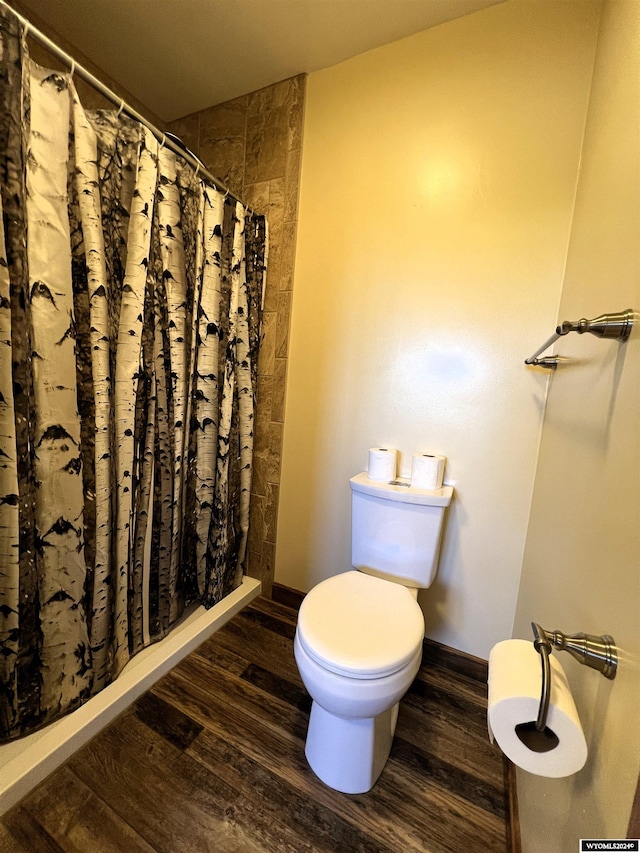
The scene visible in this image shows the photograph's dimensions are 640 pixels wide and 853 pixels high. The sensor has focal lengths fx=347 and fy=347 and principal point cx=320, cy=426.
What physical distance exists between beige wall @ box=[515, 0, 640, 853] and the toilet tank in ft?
1.06

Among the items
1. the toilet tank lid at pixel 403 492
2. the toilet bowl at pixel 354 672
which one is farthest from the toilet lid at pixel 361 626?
the toilet tank lid at pixel 403 492

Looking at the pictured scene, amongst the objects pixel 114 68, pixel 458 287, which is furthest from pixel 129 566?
pixel 114 68

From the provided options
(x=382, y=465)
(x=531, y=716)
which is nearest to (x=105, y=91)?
(x=382, y=465)

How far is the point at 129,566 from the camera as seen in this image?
1240 mm

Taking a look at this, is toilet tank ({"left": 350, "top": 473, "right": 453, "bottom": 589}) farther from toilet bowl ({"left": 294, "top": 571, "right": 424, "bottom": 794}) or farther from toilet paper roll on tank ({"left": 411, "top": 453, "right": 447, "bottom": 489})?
toilet bowl ({"left": 294, "top": 571, "right": 424, "bottom": 794})

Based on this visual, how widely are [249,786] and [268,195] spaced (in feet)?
7.23

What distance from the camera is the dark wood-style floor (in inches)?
34.5

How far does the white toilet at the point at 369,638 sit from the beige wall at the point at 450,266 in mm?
212

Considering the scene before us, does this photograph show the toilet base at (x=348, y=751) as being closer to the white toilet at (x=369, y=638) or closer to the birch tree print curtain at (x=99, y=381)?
the white toilet at (x=369, y=638)

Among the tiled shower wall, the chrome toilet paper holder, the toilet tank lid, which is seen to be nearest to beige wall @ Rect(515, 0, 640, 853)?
the chrome toilet paper holder

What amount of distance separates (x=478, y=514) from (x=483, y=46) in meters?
1.70

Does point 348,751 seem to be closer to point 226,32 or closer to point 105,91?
point 105,91

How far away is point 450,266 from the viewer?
4.38ft

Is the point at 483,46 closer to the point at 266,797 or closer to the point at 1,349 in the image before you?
the point at 1,349
